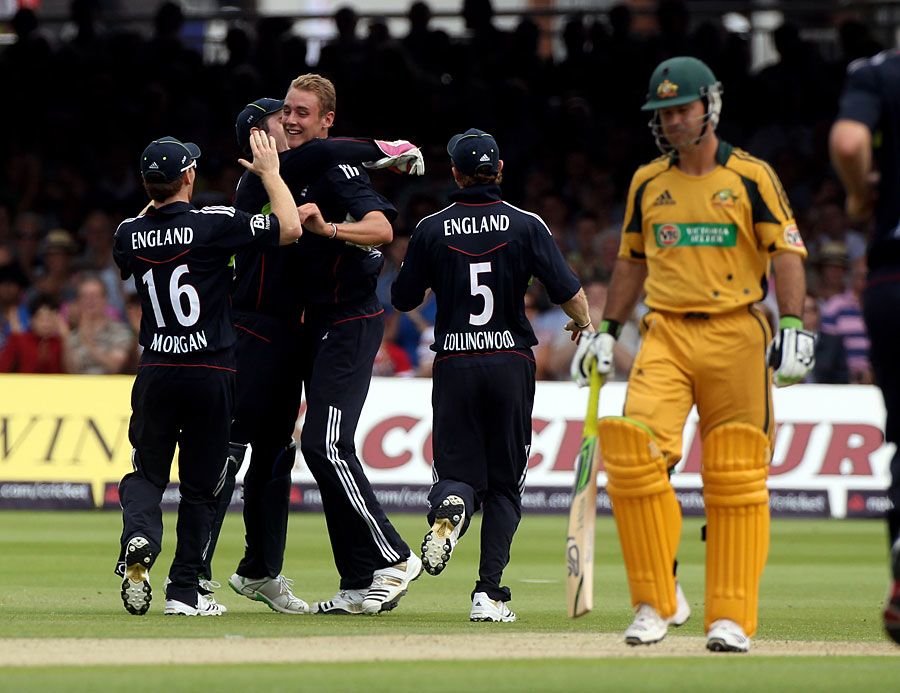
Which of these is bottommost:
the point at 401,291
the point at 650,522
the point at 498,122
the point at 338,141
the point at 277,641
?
the point at 277,641

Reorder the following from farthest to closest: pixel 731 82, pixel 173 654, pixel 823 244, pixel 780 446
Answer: pixel 731 82, pixel 823 244, pixel 780 446, pixel 173 654

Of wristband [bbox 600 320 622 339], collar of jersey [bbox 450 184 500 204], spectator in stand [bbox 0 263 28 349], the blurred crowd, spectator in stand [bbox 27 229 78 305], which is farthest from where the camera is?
spectator in stand [bbox 27 229 78 305]

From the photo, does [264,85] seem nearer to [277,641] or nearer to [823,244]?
[823,244]

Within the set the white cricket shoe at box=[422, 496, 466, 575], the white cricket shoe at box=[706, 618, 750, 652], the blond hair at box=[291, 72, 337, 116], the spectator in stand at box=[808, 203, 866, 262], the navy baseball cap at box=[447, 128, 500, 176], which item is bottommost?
the white cricket shoe at box=[706, 618, 750, 652]

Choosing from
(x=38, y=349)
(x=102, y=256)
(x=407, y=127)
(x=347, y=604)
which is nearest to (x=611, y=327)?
(x=347, y=604)

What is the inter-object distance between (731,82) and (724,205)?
538 inches

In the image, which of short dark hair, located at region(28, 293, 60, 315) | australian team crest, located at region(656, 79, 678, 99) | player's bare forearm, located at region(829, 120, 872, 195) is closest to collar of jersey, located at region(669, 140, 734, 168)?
australian team crest, located at region(656, 79, 678, 99)

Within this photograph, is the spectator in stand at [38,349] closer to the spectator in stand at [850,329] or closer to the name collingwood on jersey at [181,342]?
the spectator in stand at [850,329]

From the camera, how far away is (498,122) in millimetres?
20297

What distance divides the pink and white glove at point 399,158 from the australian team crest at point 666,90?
7.64 feet

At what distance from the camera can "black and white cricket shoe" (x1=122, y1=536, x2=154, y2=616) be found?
8.34m

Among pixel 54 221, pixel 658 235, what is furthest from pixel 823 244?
pixel 658 235

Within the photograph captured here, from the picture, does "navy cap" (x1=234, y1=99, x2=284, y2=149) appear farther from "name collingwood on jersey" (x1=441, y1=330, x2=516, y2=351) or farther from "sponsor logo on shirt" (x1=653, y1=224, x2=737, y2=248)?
"sponsor logo on shirt" (x1=653, y1=224, x2=737, y2=248)

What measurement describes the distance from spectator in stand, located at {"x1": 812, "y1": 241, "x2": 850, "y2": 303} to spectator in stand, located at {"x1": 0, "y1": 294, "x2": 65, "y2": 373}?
7.91 meters
